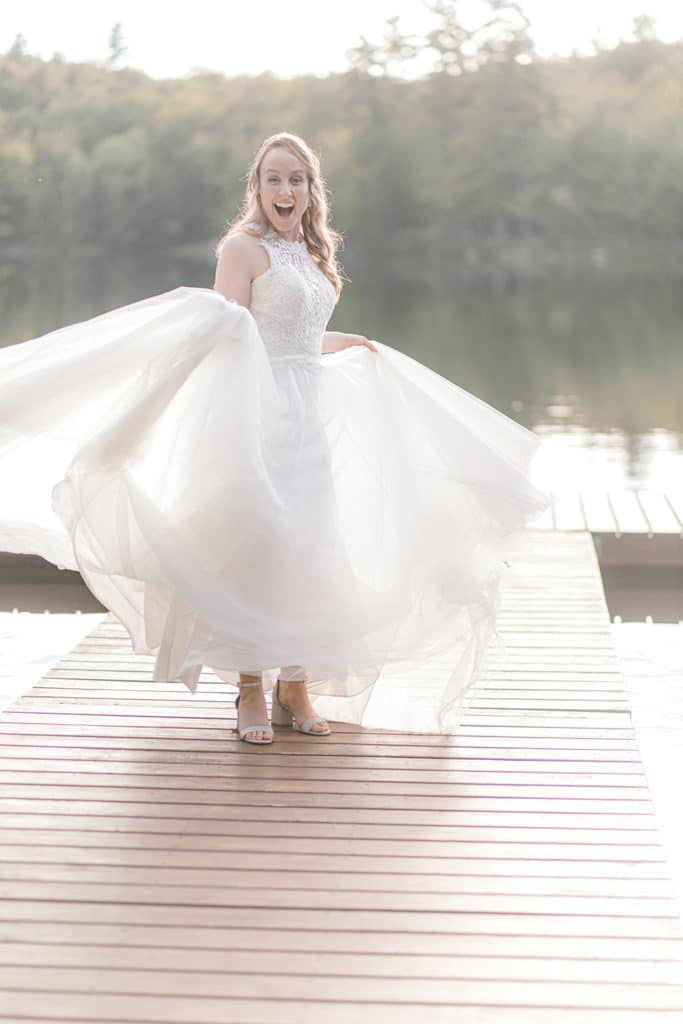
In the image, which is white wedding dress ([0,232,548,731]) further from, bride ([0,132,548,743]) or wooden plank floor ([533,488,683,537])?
wooden plank floor ([533,488,683,537])

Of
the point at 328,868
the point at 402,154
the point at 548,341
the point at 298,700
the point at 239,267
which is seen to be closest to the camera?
the point at 328,868

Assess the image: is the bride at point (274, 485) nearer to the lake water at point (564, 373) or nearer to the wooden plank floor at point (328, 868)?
the wooden plank floor at point (328, 868)

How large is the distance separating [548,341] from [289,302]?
20.3m

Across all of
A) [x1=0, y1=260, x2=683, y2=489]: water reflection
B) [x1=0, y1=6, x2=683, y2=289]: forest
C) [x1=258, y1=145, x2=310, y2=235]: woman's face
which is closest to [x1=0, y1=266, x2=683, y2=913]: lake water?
[x1=0, y1=260, x2=683, y2=489]: water reflection

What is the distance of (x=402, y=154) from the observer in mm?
53281

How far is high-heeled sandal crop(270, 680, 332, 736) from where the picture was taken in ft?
12.0

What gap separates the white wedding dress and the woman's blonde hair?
0.06m

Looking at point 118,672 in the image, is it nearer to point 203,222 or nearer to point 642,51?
point 203,222

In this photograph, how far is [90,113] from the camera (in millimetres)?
48250

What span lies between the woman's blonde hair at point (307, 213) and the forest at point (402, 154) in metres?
42.7

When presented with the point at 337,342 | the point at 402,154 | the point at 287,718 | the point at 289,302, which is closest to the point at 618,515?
the point at 337,342

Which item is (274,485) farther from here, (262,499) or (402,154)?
(402,154)

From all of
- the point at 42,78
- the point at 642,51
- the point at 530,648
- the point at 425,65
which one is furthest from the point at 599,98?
the point at 530,648

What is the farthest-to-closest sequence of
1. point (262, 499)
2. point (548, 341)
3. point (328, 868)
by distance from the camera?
point (548, 341)
point (262, 499)
point (328, 868)
